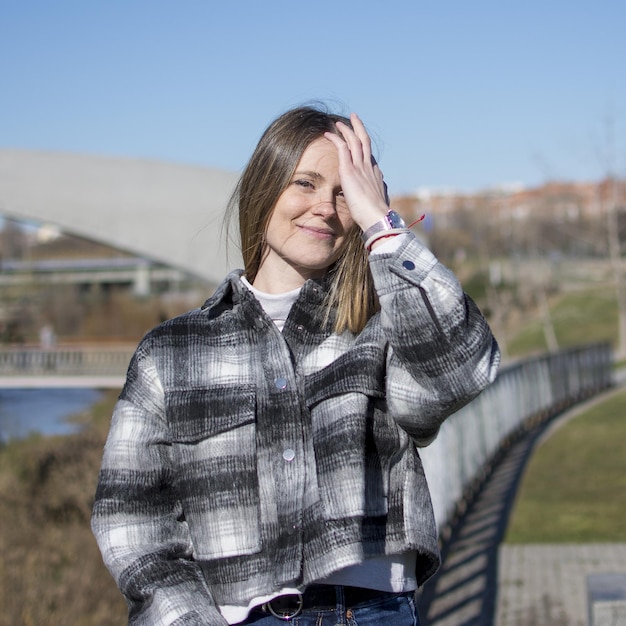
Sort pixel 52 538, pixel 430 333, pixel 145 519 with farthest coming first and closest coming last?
1. pixel 52 538
2. pixel 145 519
3. pixel 430 333

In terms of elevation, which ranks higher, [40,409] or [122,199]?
[122,199]

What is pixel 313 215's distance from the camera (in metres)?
1.65

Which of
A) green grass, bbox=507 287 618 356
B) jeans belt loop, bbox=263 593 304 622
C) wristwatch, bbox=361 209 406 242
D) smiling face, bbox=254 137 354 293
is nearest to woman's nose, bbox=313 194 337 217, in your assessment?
smiling face, bbox=254 137 354 293

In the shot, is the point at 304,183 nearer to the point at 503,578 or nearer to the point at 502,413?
the point at 503,578

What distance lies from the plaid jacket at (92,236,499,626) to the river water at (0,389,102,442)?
573 inches

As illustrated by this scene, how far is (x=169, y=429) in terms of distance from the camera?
1553 millimetres

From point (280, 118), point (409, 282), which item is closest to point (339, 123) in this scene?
point (280, 118)

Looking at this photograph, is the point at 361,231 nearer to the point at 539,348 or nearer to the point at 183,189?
the point at 183,189

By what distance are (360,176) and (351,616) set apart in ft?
2.34

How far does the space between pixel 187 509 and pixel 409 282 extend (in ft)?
1.69

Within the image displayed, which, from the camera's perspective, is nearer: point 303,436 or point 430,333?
point 430,333

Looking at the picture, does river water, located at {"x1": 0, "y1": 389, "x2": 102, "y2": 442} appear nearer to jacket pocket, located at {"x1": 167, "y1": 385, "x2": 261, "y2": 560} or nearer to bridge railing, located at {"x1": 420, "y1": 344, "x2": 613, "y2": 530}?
bridge railing, located at {"x1": 420, "y1": 344, "x2": 613, "y2": 530}

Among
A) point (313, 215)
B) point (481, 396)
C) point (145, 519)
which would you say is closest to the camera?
point (145, 519)

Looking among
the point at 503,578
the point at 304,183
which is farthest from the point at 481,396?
the point at 304,183
